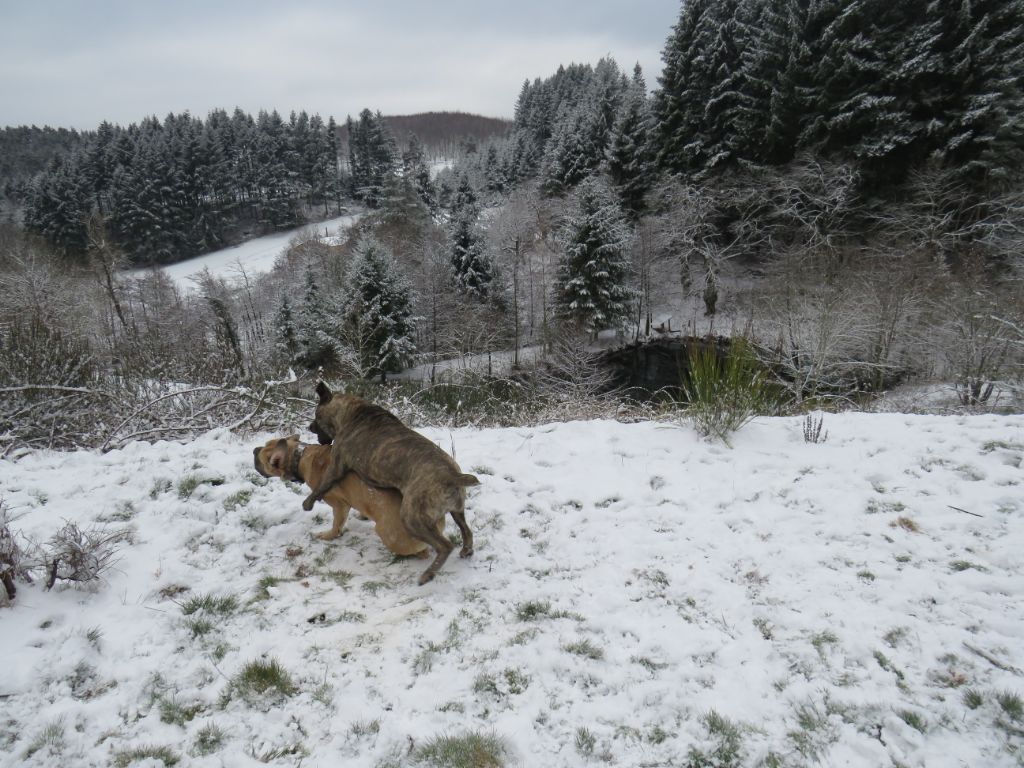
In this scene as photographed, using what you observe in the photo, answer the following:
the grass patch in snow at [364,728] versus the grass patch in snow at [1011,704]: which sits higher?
the grass patch in snow at [1011,704]

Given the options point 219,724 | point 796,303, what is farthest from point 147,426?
point 796,303

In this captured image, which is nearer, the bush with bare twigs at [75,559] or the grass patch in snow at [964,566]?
the bush with bare twigs at [75,559]

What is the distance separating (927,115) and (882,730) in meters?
28.8

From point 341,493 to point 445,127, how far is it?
159598 mm

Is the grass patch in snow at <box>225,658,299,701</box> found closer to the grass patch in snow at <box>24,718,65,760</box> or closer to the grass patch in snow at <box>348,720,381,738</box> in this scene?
the grass patch in snow at <box>348,720,381,738</box>

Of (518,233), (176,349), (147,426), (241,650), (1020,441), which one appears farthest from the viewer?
(518,233)

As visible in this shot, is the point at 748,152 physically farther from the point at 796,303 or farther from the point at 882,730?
the point at 882,730

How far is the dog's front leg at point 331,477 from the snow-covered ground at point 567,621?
435 millimetres

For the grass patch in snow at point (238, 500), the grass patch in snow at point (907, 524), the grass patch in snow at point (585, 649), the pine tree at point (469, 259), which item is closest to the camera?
the grass patch in snow at point (585, 649)

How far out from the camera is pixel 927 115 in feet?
69.6

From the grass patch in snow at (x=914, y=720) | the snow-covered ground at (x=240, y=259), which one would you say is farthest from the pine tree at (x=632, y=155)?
the snow-covered ground at (x=240, y=259)

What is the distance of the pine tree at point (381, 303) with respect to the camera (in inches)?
951

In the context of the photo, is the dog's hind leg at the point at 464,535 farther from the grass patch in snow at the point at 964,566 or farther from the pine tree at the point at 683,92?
the pine tree at the point at 683,92

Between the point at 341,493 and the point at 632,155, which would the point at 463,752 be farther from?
the point at 632,155
